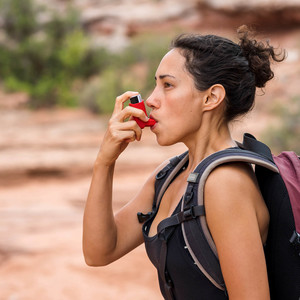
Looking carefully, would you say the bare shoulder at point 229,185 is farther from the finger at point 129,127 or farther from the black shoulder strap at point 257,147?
the finger at point 129,127

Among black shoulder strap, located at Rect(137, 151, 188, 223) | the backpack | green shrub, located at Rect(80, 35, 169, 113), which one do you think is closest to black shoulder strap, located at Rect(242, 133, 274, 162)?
the backpack

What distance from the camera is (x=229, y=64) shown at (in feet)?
4.82

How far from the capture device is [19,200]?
691 cm

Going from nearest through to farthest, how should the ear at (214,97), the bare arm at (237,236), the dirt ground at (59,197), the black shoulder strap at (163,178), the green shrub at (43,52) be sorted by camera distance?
1. the bare arm at (237,236)
2. the ear at (214,97)
3. the black shoulder strap at (163,178)
4. the dirt ground at (59,197)
5. the green shrub at (43,52)

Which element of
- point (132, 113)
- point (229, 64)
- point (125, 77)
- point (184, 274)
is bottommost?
point (184, 274)

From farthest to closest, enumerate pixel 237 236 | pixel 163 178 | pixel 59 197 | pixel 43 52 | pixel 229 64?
pixel 43 52
pixel 59 197
pixel 163 178
pixel 229 64
pixel 237 236

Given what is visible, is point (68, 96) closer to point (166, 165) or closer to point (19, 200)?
point (19, 200)

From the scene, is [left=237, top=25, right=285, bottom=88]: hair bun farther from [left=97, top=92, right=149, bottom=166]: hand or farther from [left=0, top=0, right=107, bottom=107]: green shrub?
[left=0, top=0, right=107, bottom=107]: green shrub

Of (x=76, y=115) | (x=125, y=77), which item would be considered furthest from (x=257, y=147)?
(x=125, y=77)

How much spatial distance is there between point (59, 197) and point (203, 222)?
5928 mm

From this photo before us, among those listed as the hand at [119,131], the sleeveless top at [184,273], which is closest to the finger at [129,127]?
the hand at [119,131]

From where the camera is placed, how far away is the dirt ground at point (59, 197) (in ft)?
12.6

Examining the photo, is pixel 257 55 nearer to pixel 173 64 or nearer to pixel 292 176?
pixel 173 64

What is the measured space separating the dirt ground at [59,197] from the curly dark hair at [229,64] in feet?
0.96
